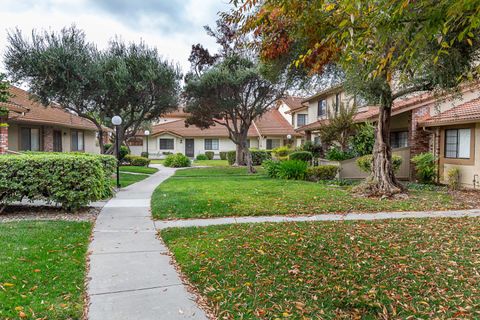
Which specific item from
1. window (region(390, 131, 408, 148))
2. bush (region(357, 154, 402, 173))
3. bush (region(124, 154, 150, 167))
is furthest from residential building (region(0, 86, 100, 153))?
window (region(390, 131, 408, 148))

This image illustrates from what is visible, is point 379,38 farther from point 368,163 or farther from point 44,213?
point 368,163

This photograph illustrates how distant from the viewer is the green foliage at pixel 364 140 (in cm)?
1554

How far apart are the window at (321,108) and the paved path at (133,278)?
1792cm

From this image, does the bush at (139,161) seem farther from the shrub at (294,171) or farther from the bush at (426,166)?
the bush at (426,166)

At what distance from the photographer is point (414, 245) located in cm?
530

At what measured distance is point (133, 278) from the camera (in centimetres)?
408

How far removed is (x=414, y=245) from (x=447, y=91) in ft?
20.9

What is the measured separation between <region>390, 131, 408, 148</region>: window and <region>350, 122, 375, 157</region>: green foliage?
1.63m

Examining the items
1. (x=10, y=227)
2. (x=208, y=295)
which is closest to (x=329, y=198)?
(x=208, y=295)

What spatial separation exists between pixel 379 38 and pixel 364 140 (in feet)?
41.1

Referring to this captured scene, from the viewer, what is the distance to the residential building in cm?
1658

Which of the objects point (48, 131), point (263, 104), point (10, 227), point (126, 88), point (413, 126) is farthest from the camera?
point (48, 131)

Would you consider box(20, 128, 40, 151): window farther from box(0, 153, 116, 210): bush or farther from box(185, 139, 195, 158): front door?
box(185, 139, 195, 158): front door

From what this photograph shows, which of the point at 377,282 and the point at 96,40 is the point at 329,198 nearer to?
the point at 377,282
